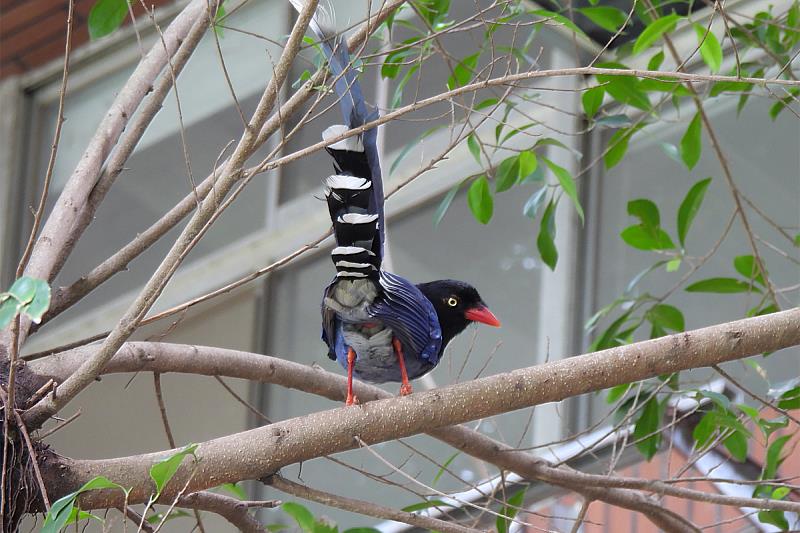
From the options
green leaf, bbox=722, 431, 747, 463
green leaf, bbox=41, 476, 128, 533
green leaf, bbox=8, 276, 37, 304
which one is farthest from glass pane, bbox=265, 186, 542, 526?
green leaf, bbox=8, 276, 37, 304

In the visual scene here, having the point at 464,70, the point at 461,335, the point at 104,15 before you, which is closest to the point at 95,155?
the point at 104,15

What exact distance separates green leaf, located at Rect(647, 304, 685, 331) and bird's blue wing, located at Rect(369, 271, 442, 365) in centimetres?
70

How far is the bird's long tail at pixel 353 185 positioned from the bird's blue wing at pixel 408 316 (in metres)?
0.11

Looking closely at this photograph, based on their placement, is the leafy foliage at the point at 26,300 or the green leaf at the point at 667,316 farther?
the green leaf at the point at 667,316

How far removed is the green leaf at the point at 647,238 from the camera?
264 centimetres

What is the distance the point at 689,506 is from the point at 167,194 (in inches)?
135

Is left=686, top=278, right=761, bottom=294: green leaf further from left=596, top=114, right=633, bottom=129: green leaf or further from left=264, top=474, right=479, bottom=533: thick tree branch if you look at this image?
left=264, top=474, right=479, bottom=533: thick tree branch

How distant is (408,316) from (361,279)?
175mm

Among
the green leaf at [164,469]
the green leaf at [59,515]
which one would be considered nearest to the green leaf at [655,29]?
the green leaf at [164,469]

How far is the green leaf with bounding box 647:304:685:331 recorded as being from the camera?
8.97 ft

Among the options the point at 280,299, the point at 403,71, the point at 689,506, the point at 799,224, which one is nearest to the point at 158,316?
the point at 689,506

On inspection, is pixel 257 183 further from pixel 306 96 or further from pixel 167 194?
pixel 306 96

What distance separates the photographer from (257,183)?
5891 millimetres

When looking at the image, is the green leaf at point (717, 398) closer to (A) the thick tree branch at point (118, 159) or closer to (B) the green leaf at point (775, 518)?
(B) the green leaf at point (775, 518)
